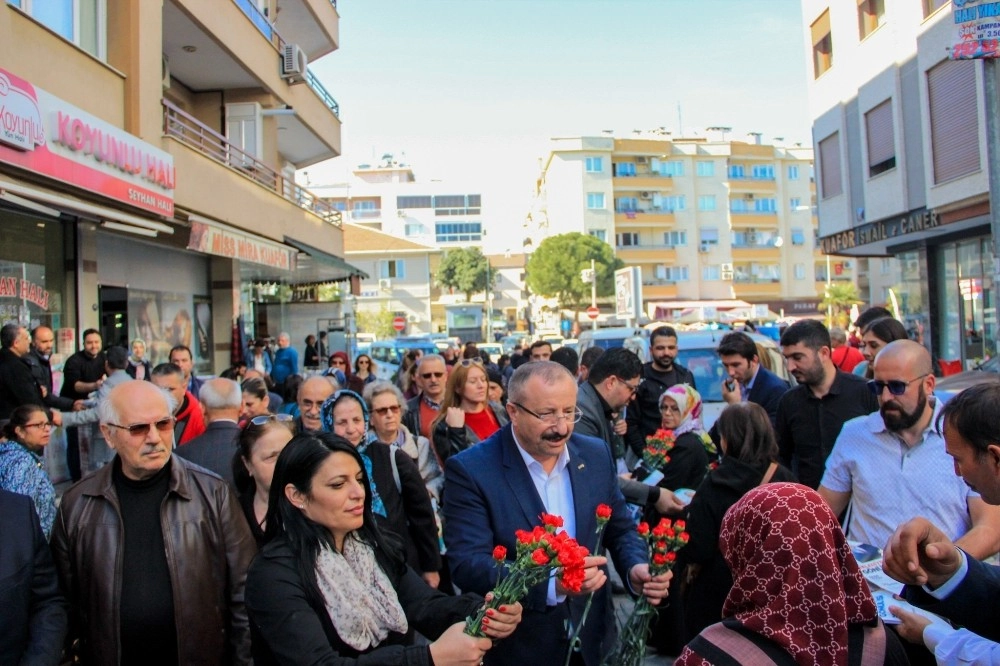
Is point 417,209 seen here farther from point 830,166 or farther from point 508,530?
point 508,530

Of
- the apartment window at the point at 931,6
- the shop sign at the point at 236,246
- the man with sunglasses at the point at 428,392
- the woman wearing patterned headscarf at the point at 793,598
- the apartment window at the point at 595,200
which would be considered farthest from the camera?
the apartment window at the point at 595,200

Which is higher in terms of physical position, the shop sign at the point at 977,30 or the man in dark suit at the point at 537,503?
the shop sign at the point at 977,30

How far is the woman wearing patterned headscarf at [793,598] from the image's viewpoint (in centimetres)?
212

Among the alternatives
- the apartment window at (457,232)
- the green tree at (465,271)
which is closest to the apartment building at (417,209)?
the apartment window at (457,232)

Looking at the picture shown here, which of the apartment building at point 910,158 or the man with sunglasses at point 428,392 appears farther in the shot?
the apartment building at point 910,158

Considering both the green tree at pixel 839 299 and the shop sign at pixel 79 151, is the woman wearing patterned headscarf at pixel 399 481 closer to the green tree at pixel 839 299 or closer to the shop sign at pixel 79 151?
the shop sign at pixel 79 151

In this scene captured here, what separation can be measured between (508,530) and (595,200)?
63.5 meters

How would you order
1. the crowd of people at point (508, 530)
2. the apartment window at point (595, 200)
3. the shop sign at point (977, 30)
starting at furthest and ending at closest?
the apartment window at point (595, 200), the shop sign at point (977, 30), the crowd of people at point (508, 530)

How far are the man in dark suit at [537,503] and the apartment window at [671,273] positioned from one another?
212 ft

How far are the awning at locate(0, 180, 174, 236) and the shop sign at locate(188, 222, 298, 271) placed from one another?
816 millimetres

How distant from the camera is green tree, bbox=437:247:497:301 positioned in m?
73.5

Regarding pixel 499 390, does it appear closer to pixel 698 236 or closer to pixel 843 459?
pixel 843 459

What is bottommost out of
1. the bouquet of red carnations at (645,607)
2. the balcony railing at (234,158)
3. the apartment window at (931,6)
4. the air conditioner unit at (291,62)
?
the bouquet of red carnations at (645,607)

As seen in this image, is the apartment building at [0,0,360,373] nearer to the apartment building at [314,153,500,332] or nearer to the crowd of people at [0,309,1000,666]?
the crowd of people at [0,309,1000,666]
